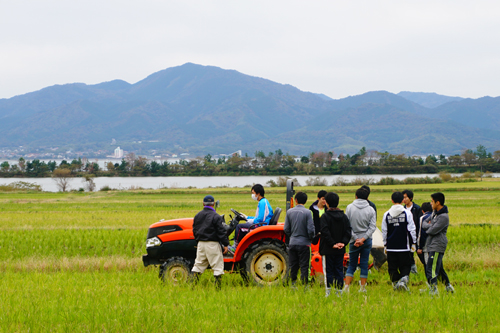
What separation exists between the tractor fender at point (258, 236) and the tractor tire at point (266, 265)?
7.1 inches

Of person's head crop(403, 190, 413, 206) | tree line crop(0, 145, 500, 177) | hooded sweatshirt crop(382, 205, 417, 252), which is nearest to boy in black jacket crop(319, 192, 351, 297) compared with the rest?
hooded sweatshirt crop(382, 205, 417, 252)

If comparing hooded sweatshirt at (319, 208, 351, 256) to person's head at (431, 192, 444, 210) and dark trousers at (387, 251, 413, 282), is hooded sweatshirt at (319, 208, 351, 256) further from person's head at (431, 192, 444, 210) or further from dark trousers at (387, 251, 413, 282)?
person's head at (431, 192, 444, 210)

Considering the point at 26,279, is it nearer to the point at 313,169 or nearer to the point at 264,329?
the point at 264,329

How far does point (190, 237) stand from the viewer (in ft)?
26.7

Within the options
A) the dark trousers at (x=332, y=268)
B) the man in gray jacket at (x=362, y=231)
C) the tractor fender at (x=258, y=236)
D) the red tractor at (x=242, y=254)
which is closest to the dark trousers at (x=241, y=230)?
the red tractor at (x=242, y=254)

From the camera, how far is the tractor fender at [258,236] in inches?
303

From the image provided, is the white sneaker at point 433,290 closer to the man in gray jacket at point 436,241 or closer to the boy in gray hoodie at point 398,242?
the man in gray jacket at point 436,241

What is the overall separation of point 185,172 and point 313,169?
106ft

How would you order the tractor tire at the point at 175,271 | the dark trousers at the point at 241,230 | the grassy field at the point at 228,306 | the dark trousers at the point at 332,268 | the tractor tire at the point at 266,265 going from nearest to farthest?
1. the grassy field at the point at 228,306
2. the dark trousers at the point at 332,268
3. the tractor tire at the point at 266,265
4. the tractor tire at the point at 175,271
5. the dark trousers at the point at 241,230

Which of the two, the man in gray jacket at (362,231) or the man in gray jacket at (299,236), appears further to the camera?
the man in gray jacket at (362,231)

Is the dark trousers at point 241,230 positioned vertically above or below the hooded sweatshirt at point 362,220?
below

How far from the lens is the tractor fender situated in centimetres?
770

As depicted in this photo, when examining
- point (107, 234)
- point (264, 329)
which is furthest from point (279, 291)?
point (107, 234)

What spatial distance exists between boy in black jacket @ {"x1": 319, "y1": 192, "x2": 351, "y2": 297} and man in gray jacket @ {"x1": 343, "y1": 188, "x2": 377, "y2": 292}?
27 centimetres
